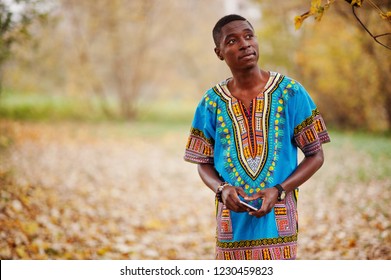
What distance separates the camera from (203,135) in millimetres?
2277

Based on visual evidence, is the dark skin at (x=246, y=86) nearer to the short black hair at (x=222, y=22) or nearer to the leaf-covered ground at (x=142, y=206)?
the short black hair at (x=222, y=22)

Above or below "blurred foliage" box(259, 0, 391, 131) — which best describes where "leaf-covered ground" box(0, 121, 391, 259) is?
below

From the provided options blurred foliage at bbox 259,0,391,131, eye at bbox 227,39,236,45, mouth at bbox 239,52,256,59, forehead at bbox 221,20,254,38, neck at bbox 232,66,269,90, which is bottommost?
neck at bbox 232,66,269,90

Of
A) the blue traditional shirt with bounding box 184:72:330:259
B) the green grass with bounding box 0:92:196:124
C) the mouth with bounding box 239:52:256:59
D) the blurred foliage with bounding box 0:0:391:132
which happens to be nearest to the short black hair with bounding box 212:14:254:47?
the mouth with bounding box 239:52:256:59

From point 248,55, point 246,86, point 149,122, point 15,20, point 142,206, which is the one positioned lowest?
point 142,206

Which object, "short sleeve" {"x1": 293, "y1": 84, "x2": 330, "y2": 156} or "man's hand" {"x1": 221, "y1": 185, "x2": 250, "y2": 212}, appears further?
"short sleeve" {"x1": 293, "y1": 84, "x2": 330, "y2": 156}

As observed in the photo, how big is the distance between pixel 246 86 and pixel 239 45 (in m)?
0.21

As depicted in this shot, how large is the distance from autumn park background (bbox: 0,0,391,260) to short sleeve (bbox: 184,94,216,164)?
79 cm

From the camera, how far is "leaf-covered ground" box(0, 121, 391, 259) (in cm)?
493

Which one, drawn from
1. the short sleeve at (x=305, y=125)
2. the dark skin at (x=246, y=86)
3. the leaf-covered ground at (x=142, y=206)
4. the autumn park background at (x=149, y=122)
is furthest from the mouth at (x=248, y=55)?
the leaf-covered ground at (x=142, y=206)

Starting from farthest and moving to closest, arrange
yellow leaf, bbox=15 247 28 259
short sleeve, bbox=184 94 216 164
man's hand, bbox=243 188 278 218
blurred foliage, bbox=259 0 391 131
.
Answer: blurred foliage, bbox=259 0 391 131 < yellow leaf, bbox=15 247 28 259 < short sleeve, bbox=184 94 216 164 < man's hand, bbox=243 188 278 218

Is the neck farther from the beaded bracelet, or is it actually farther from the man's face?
the beaded bracelet

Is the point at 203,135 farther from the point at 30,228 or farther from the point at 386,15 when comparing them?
the point at 30,228

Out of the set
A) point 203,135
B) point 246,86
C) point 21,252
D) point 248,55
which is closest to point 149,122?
point 21,252
